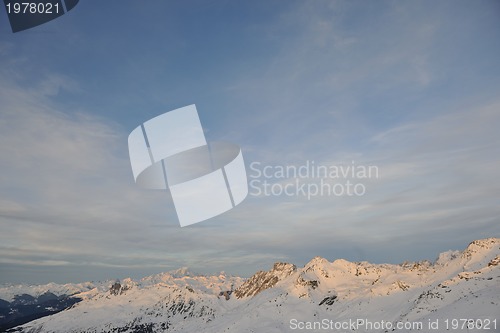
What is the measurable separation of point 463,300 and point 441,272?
80469 millimetres

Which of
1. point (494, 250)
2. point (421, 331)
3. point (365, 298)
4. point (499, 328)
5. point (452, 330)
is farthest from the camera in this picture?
point (365, 298)

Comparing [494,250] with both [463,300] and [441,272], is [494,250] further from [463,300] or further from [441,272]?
[463,300]

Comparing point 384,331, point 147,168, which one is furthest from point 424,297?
point 147,168

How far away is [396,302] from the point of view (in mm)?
168125

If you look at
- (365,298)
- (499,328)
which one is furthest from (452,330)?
(365,298)

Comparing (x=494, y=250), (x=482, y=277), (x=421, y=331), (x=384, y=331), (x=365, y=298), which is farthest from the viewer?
(x=365, y=298)

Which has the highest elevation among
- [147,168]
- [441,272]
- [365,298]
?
[147,168]

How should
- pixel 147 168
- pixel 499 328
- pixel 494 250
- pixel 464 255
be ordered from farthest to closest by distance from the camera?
pixel 464 255 < pixel 494 250 < pixel 499 328 < pixel 147 168

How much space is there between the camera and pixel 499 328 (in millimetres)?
75625

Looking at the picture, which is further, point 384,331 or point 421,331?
point 384,331

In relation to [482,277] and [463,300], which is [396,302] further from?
[463,300]

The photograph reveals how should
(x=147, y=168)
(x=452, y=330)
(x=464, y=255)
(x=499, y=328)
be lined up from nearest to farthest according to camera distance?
1. (x=147, y=168)
2. (x=499, y=328)
3. (x=452, y=330)
4. (x=464, y=255)

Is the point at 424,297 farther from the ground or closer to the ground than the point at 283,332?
farther from the ground

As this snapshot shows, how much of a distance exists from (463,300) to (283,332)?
12154 centimetres
